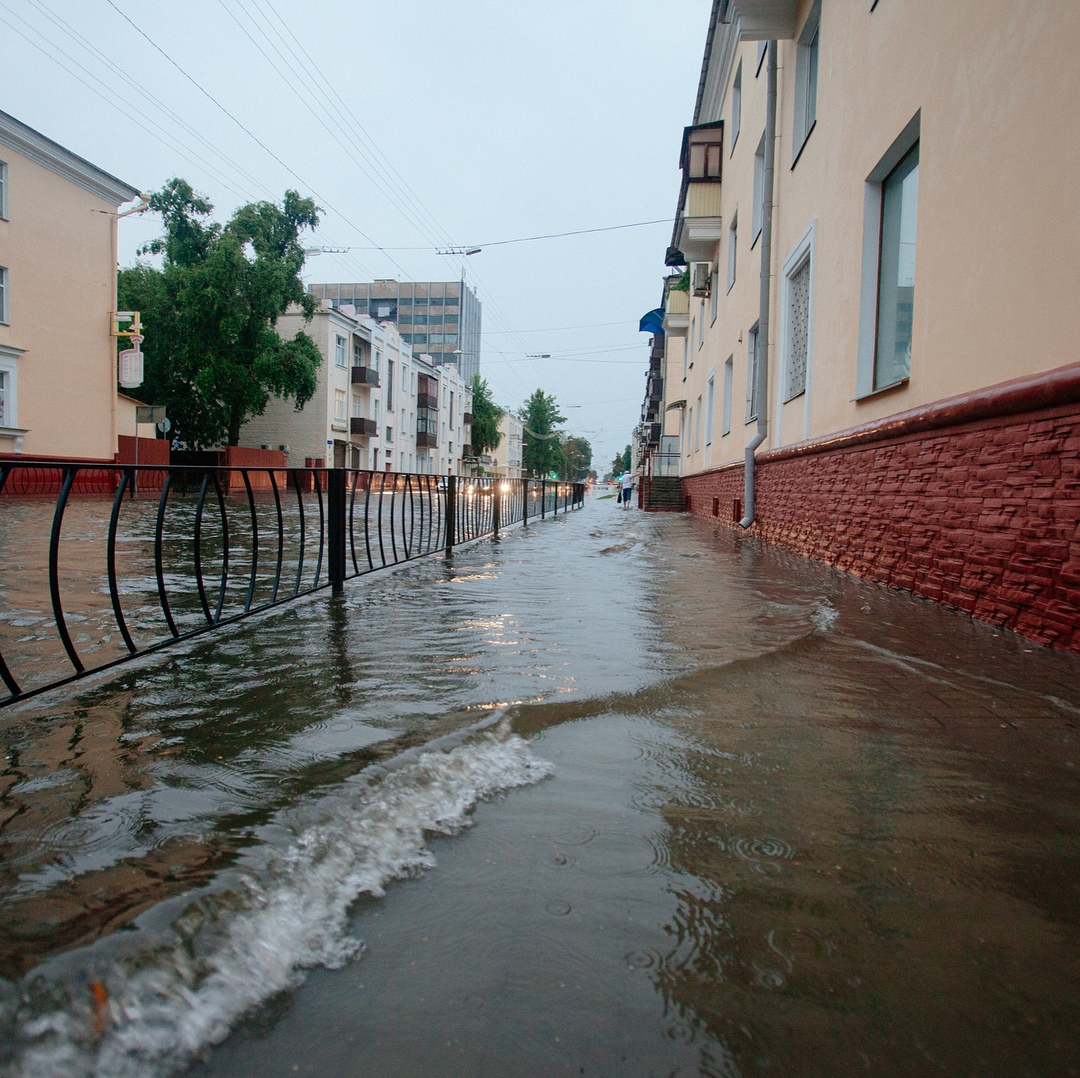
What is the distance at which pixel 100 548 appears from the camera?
8.34 m

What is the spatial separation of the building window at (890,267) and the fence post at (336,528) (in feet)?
15.6

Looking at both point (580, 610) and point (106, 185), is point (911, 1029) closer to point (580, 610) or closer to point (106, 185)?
point (580, 610)

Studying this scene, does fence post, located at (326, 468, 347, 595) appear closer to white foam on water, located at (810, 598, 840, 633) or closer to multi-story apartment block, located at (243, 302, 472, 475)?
white foam on water, located at (810, 598, 840, 633)

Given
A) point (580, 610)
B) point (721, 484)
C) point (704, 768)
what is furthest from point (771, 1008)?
point (721, 484)

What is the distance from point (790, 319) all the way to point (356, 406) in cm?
4175

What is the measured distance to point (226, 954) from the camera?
1472mm

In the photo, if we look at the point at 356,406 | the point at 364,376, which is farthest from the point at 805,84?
the point at 356,406

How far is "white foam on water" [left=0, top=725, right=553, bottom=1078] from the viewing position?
4.09ft

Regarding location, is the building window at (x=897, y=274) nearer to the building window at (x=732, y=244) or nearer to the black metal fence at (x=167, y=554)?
the black metal fence at (x=167, y=554)

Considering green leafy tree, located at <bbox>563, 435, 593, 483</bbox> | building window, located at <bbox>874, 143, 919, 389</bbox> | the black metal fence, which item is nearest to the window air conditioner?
the black metal fence

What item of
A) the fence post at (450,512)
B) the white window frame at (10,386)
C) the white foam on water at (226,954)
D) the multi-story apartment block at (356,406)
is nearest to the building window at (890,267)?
the fence post at (450,512)

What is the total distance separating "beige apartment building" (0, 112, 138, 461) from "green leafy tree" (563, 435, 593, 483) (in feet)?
322

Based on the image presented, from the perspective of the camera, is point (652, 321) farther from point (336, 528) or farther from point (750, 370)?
point (336, 528)

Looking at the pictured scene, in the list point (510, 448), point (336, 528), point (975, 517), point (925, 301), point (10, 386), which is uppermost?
point (510, 448)
